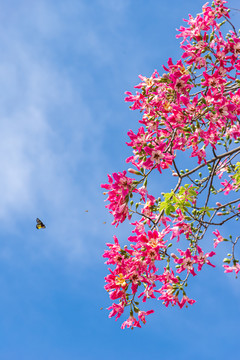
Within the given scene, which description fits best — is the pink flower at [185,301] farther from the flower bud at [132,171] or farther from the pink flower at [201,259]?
the flower bud at [132,171]

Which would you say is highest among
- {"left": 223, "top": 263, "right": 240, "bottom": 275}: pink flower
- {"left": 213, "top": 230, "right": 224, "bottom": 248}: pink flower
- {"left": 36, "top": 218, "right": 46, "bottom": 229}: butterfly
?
{"left": 36, "top": 218, "right": 46, "bottom": 229}: butterfly

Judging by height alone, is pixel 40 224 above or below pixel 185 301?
above

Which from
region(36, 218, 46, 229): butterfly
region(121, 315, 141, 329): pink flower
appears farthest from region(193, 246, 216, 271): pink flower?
region(36, 218, 46, 229): butterfly

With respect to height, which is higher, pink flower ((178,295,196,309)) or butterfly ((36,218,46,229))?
butterfly ((36,218,46,229))

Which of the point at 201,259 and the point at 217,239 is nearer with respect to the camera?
the point at 201,259

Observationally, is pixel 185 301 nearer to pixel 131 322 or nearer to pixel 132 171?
pixel 131 322

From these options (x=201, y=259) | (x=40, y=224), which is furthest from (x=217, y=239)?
(x=40, y=224)

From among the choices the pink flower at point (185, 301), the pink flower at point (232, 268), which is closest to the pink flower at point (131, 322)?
the pink flower at point (185, 301)

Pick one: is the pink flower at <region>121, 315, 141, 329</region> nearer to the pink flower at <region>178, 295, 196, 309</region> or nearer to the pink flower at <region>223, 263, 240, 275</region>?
the pink flower at <region>178, 295, 196, 309</region>

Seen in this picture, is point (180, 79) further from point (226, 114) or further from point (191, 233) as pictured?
point (191, 233)

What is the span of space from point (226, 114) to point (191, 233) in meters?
1.45

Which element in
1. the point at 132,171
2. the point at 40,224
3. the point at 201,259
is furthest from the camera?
the point at 40,224

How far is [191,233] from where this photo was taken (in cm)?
486

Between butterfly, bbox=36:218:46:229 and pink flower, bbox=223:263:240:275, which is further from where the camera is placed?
butterfly, bbox=36:218:46:229
